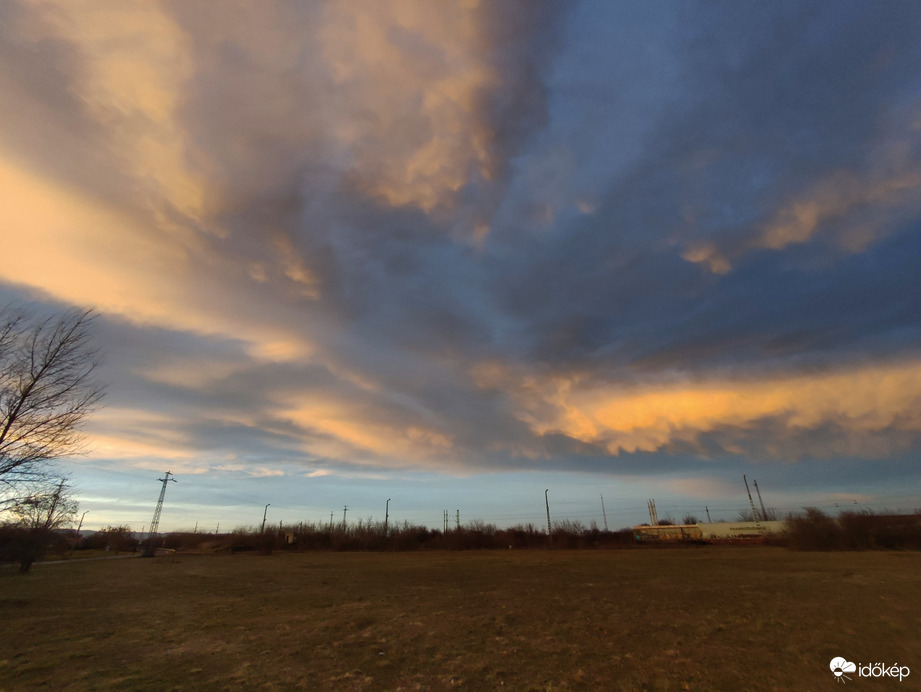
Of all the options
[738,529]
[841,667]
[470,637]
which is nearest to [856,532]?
[738,529]

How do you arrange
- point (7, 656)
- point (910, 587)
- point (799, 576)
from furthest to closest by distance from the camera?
point (799, 576), point (910, 587), point (7, 656)

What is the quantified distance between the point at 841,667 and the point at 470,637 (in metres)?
8.08

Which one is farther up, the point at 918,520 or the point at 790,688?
the point at 918,520

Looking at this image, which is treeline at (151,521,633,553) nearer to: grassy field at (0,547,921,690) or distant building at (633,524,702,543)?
distant building at (633,524,702,543)

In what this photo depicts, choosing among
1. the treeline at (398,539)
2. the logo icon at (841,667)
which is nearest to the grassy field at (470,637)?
the logo icon at (841,667)

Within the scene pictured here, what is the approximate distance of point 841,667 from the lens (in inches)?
324

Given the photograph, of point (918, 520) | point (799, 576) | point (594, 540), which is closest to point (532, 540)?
point (594, 540)

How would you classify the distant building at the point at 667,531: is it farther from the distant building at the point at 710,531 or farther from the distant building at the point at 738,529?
the distant building at the point at 738,529

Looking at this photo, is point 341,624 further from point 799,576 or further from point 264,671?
point 799,576

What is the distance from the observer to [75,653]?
30.9ft

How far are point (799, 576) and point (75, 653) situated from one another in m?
31.0

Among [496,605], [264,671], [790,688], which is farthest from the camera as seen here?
[496,605]

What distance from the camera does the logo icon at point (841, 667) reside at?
775cm

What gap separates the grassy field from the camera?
7.77 meters
